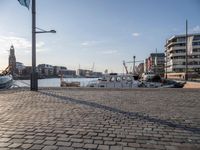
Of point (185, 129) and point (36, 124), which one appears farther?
point (36, 124)

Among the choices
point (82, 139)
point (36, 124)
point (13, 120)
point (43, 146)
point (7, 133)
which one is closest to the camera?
point (43, 146)

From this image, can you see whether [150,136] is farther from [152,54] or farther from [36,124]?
[152,54]

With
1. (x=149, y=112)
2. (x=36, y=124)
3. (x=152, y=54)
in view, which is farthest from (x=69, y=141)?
(x=152, y=54)

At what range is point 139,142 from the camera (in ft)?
17.5

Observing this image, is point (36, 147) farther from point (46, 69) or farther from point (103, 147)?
point (46, 69)

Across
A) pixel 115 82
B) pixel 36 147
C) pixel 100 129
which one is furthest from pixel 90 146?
pixel 115 82

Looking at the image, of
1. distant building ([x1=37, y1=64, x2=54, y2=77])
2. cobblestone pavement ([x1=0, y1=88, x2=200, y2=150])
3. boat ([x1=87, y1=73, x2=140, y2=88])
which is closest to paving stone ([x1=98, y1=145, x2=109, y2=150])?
cobblestone pavement ([x1=0, y1=88, x2=200, y2=150])

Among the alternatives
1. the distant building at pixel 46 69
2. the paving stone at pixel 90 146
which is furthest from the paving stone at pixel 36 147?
the distant building at pixel 46 69

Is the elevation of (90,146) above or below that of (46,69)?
below

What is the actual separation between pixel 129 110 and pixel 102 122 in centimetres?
224

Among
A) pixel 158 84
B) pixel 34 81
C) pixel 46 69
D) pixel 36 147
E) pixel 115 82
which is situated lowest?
pixel 158 84

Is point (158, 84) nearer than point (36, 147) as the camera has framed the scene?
No

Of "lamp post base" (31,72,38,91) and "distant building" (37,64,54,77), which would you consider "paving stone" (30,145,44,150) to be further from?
"distant building" (37,64,54,77)

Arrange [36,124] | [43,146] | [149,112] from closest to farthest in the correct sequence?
[43,146] → [36,124] → [149,112]
